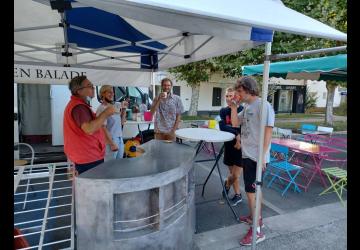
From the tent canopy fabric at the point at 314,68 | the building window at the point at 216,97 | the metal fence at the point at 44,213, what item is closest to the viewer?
the metal fence at the point at 44,213

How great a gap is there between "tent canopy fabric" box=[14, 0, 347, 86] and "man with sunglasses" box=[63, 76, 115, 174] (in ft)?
2.70

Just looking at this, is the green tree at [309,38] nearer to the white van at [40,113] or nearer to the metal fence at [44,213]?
the white van at [40,113]

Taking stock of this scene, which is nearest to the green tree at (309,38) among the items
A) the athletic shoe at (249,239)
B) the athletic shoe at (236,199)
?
the athletic shoe at (236,199)

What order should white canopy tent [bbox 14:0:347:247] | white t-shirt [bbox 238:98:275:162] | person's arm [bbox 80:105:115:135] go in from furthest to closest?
white t-shirt [bbox 238:98:275:162], person's arm [bbox 80:105:115:135], white canopy tent [bbox 14:0:347:247]

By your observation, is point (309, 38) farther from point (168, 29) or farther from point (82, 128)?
point (82, 128)

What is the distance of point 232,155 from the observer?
3959 millimetres

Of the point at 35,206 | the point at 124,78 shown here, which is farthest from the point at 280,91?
the point at 35,206

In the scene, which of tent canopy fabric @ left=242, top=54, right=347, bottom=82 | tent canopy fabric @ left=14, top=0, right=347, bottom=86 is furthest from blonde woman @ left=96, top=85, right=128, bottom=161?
tent canopy fabric @ left=242, top=54, right=347, bottom=82

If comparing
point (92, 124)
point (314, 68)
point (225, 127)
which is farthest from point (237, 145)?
point (314, 68)

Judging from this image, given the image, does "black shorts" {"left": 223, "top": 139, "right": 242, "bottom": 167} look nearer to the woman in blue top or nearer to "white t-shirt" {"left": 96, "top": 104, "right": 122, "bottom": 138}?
the woman in blue top

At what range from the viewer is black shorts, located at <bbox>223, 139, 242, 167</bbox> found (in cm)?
391

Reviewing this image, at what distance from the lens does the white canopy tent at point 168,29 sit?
1.75m

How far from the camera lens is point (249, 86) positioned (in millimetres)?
3049

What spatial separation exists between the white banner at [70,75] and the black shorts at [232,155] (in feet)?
8.05
